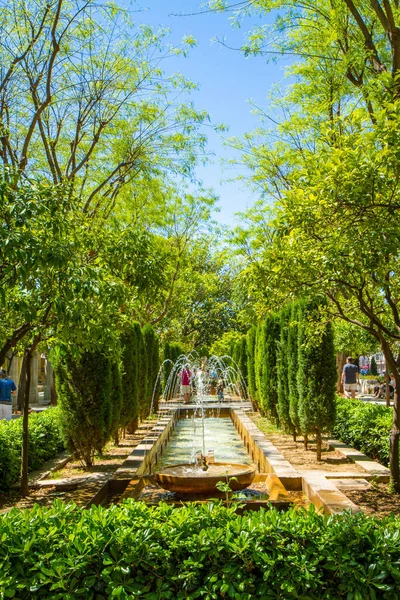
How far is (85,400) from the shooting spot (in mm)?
9125

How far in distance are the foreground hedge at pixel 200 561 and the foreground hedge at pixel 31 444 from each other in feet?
14.9

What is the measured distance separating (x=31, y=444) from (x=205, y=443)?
466 centimetres

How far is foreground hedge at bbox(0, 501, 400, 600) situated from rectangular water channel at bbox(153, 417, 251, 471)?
6015 mm

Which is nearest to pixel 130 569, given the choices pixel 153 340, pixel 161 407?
pixel 153 340

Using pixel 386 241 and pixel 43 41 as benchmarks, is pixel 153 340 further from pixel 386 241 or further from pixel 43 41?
pixel 386 241

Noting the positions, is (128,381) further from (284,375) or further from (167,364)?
(167,364)

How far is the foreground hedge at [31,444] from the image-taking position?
7.95 metres

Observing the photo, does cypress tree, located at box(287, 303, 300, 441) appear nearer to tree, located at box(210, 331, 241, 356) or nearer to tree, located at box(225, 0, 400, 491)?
tree, located at box(225, 0, 400, 491)

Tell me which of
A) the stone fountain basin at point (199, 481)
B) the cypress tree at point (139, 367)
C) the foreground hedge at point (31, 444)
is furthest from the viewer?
the cypress tree at point (139, 367)

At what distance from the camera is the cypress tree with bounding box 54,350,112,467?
29.8 feet

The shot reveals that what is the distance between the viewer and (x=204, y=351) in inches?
1821

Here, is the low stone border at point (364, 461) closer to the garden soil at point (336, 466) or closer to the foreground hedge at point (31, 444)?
the garden soil at point (336, 466)

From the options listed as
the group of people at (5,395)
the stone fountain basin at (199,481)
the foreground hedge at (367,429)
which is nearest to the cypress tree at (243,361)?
the foreground hedge at (367,429)

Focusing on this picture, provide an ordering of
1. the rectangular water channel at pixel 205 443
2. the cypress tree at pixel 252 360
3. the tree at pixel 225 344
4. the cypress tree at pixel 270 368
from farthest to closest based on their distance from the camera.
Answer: the tree at pixel 225 344, the cypress tree at pixel 252 360, the cypress tree at pixel 270 368, the rectangular water channel at pixel 205 443
